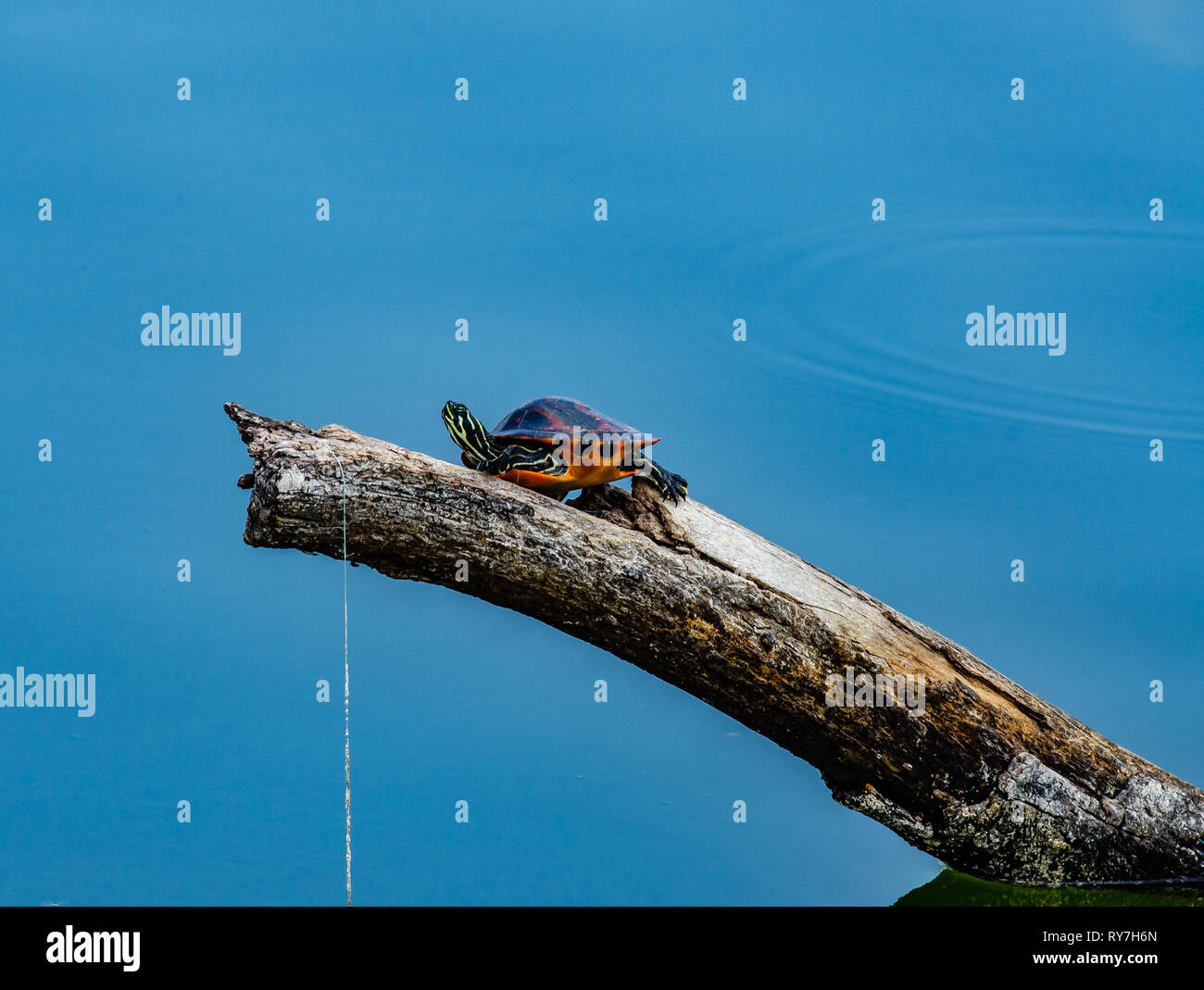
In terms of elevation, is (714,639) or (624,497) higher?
(624,497)

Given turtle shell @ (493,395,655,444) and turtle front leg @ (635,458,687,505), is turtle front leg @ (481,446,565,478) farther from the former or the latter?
turtle front leg @ (635,458,687,505)

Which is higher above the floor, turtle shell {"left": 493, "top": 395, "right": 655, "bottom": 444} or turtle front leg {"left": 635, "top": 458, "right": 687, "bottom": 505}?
turtle shell {"left": 493, "top": 395, "right": 655, "bottom": 444}

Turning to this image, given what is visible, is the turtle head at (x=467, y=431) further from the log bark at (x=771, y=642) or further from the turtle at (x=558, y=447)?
the log bark at (x=771, y=642)

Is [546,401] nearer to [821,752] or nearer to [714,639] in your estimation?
Answer: [714,639]

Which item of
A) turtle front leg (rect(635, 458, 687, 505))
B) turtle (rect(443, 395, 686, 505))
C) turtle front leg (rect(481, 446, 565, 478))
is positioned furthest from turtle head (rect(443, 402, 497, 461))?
turtle front leg (rect(635, 458, 687, 505))

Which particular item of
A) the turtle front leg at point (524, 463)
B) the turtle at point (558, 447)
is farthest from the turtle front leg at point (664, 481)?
the turtle front leg at point (524, 463)
